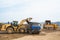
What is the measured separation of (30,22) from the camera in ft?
112

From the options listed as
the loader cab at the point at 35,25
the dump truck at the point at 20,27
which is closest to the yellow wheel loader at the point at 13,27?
the dump truck at the point at 20,27

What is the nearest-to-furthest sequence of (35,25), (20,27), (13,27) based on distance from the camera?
(35,25), (13,27), (20,27)

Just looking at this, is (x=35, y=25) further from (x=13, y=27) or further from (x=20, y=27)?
(x=13, y=27)

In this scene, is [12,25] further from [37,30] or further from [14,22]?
[37,30]

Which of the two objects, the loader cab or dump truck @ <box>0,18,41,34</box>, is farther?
dump truck @ <box>0,18,41,34</box>

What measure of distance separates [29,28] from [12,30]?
3.31m

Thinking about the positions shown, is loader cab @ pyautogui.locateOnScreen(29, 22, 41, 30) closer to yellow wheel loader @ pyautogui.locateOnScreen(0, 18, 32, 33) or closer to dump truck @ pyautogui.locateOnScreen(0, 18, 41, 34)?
dump truck @ pyautogui.locateOnScreen(0, 18, 41, 34)

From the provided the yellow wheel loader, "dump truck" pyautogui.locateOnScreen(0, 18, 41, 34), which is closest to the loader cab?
"dump truck" pyautogui.locateOnScreen(0, 18, 41, 34)

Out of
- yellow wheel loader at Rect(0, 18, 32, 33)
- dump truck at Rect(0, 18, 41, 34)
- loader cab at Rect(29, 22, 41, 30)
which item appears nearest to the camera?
loader cab at Rect(29, 22, 41, 30)

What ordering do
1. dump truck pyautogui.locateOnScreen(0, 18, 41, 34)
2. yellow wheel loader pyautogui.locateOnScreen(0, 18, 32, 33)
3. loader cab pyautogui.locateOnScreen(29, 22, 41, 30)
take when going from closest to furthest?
1. loader cab pyautogui.locateOnScreen(29, 22, 41, 30)
2. dump truck pyautogui.locateOnScreen(0, 18, 41, 34)
3. yellow wheel loader pyautogui.locateOnScreen(0, 18, 32, 33)

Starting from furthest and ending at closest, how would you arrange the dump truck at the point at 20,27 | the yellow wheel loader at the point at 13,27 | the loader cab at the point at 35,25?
the yellow wheel loader at the point at 13,27, the dump truck at the point at 20,27, the loader cab at the point at 35,25

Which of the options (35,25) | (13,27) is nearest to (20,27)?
(13,27)

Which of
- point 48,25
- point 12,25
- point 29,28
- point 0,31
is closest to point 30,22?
point 29,28

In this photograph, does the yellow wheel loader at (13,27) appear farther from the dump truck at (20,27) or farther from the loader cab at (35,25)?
the loader cab at (35,25)
